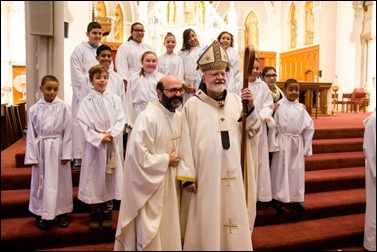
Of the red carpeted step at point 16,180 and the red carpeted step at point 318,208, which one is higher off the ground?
the red carpeted step at point 16,180

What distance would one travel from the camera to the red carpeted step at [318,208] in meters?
4.55

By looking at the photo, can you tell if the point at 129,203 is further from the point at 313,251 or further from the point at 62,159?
the point at 313,251

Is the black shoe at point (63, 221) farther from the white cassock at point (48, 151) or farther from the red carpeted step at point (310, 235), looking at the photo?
the red carpeted step at point (310, 235)

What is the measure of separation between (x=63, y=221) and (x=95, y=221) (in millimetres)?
337

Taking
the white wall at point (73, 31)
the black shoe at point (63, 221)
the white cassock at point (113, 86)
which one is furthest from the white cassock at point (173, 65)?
the black shoe at point (63, 221)

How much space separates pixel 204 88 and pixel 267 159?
1.59 m

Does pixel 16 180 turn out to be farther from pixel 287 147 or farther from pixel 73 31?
pixel 73 31

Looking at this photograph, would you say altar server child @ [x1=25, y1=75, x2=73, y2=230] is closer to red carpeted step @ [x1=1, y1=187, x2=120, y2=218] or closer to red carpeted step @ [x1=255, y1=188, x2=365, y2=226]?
red carpeted step @ [x1=1, y1=187, x2=120, y2=218]

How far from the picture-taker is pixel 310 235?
13.9 feet

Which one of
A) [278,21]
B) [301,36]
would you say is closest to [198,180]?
[301,36]

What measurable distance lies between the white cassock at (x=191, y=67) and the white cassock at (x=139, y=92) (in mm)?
767

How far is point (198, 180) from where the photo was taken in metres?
3.26

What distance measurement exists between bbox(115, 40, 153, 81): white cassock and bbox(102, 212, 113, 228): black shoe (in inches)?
85.9

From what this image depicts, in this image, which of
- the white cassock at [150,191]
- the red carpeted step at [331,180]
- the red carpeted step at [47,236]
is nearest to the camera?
the white cassock at [150,191]
